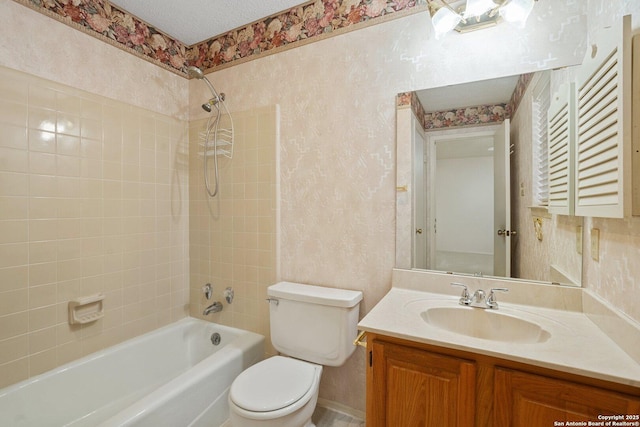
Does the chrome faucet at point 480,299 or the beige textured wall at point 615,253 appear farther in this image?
the chrome faucet at point 480,299

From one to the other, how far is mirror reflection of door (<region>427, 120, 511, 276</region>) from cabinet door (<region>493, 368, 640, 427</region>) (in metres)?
0.60

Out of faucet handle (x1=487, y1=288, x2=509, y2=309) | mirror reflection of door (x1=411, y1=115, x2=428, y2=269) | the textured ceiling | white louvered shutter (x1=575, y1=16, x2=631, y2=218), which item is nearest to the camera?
white louvered shutter (x1=575, y1=16, x2=631, y2=218)

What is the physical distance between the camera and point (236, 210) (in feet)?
6.87

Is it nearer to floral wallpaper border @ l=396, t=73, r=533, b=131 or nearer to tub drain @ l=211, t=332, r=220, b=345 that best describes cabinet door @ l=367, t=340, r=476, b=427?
floral wallpaper border @ l=396, t=73, r=533, b=131

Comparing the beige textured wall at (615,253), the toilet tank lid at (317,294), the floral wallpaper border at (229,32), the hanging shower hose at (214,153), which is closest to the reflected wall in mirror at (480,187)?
the beige textured wall at (615,253)

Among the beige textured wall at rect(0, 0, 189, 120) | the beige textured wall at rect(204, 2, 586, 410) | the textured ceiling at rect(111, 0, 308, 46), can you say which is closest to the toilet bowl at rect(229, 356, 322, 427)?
the beige textured wall at rect(204, 2, 586, 410)

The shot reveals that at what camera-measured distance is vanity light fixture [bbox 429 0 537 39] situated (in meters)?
1.23

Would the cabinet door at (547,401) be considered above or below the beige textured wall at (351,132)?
below

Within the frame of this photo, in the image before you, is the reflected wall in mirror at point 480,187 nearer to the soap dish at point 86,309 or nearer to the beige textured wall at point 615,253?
the beige textured wall at point 615,253

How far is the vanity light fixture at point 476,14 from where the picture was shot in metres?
1.23

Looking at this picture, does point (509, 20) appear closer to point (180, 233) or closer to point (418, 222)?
point (418, 222)

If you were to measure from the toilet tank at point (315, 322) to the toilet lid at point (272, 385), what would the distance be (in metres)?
0.10

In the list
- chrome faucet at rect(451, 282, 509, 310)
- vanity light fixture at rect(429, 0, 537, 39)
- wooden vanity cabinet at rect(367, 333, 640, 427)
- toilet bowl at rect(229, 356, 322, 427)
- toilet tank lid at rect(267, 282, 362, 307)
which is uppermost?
vanity light fixture at rect(429, 0, 537, 39)

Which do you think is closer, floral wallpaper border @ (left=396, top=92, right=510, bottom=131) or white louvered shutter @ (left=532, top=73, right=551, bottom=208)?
white louvered shutter @ (left=532, top=73, right=551, bottom=208)
